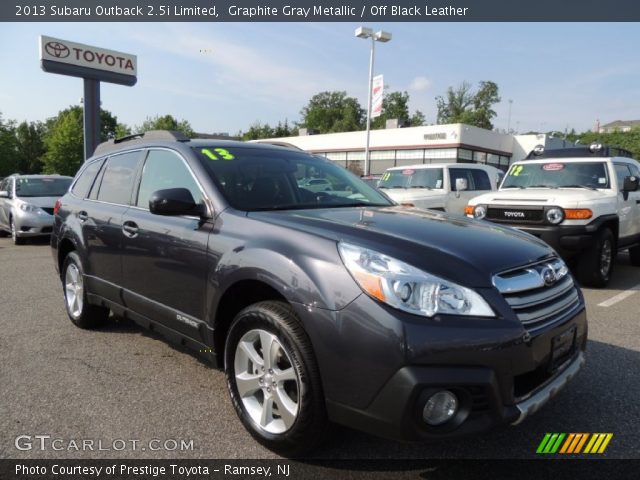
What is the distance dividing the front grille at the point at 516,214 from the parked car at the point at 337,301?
13.2 feet

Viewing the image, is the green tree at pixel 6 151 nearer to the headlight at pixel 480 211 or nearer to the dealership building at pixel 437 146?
the dealership building at pixel 437 146

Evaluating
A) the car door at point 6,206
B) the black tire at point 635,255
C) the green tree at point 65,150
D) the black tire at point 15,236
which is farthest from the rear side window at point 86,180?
the green tree at point 65,150

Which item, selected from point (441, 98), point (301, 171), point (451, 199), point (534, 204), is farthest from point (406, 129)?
point (441, 98)

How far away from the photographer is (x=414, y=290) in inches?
81.7

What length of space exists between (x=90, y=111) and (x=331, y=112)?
71487 mm

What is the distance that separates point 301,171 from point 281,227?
3.90 feet

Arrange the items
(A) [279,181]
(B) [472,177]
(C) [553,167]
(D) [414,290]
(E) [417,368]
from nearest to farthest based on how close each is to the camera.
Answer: (E) [417,368] < (D) [414,290] < (A) [279,181] < (C) [553,167] < (B) [472,177]

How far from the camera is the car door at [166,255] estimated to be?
116 inches

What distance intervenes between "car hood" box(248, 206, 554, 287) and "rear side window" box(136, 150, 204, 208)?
0.66 meters

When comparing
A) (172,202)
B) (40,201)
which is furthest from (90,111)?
(172,202)

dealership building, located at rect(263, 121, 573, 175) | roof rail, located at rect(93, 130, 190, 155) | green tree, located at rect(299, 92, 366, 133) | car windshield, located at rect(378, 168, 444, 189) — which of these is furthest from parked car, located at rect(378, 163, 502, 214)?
green tree, located at rect(299, 92, 366, 133)

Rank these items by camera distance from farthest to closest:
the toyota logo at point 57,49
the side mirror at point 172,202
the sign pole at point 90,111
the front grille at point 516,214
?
the sign pole at point 90,111 → the toyota logo at point 57,49 → the front grille at point 516,214 → the side mirror at point 172,202

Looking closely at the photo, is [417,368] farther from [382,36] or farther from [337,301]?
[382,36]

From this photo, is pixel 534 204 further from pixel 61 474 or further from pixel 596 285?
pixel 61 474
